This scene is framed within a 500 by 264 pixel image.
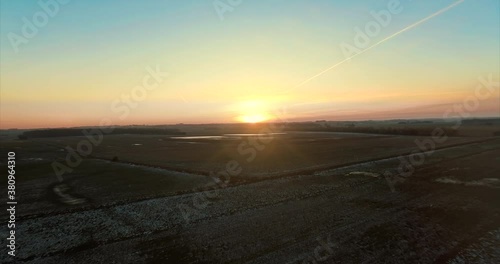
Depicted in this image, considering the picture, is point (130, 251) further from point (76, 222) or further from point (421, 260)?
point (421, 260)

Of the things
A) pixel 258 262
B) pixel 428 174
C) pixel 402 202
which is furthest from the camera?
pixel 428 174

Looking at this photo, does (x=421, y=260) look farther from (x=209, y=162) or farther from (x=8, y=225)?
(x=209, y=162)

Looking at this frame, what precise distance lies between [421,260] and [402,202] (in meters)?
8.47

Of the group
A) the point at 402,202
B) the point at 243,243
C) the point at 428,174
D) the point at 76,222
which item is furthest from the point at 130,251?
the point at 428,174

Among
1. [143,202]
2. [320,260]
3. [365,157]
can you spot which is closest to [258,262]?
[320,260]

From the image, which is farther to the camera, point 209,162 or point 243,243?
point 209,162

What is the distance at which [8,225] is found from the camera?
16031 mm

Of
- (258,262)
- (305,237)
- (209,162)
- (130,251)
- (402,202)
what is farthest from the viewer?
(209,162)

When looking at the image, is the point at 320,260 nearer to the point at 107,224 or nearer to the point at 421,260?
the point at 421,260

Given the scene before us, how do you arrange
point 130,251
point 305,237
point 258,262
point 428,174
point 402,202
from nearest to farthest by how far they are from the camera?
point 258,262 → point 130,251 → point 305,237 → point 402,202 → point 428,174

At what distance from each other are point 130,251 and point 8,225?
7833 mm

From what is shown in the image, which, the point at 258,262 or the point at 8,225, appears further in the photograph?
the point at 8,225

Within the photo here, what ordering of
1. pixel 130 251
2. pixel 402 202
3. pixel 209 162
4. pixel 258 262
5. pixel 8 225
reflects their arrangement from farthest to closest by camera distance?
pixel 209 162
pixel 402 202
pixel 8 225
pixel 130 251
pixel 258 262

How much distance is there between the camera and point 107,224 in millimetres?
16078
